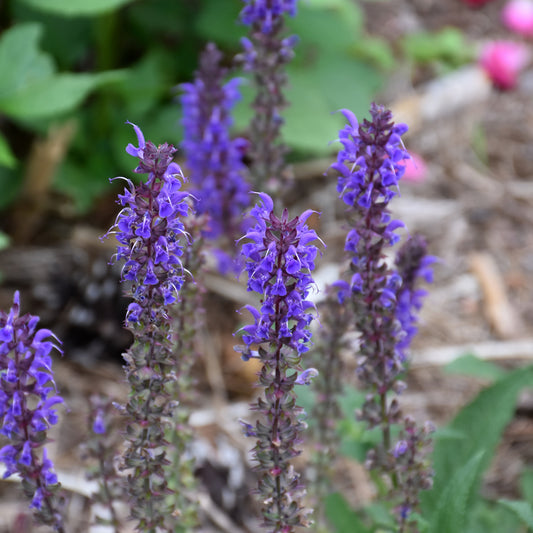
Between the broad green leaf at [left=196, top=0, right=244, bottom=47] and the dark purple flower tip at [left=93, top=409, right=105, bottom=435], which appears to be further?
the broad green leaf at [left=196, top=0, right=244, bottom=47]

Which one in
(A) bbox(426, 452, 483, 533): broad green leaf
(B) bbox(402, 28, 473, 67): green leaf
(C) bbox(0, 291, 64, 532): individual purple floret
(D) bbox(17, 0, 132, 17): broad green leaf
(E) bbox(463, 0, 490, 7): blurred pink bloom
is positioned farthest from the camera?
(E) bbox(463, 0, 490, 7): blurred pink bloom

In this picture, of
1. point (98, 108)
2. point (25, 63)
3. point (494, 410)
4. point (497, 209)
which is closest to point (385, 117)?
point (494, 410)

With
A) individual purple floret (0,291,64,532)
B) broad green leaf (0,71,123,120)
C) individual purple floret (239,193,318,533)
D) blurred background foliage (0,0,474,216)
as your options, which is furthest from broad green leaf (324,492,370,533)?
blurred background foliage (0,0,474,216)

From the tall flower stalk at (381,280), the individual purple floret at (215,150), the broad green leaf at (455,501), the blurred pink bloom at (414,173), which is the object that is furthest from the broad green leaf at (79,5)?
the broad green leaf at (455,501)

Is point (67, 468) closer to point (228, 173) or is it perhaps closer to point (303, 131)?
point (228, 173)

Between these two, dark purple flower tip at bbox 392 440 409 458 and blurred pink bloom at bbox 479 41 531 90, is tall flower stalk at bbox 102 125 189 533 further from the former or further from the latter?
blurred pink bloom at bbox 479 41 531 90

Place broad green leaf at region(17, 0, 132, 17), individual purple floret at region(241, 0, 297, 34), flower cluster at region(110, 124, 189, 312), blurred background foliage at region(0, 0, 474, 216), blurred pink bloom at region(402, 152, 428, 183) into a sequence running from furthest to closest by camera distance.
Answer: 1. blurred pink bloom at region(402, 152, 428, 183)
2. blurred background foliage at region(0, 0, 474, 216)
3. broad green leaf at region(17, 0, 132, 17)
4. individual purple floret at region(241, 0, 297, 34)
5. flower cluster at region(110, 124, 189, 312)

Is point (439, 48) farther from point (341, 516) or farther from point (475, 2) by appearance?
point (341, 516)
